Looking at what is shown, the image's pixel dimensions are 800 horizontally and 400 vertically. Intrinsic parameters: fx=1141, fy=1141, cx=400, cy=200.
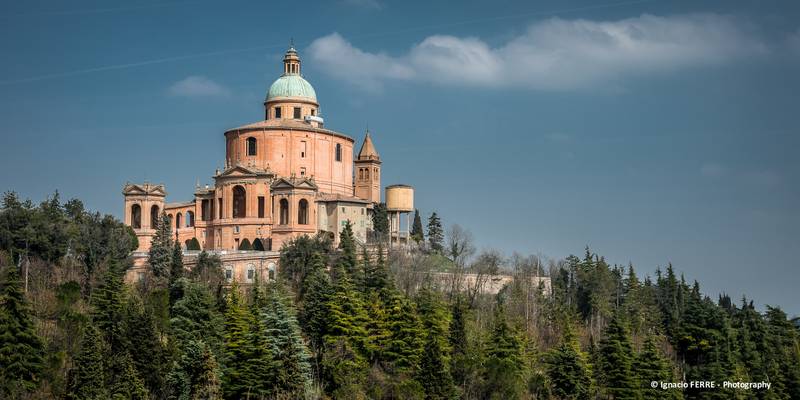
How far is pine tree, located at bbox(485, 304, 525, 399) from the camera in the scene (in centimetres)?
4812

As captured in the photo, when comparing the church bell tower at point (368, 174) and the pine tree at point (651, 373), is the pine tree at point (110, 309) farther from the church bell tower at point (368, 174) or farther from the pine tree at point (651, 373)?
the church bell tower at point (368, 174)

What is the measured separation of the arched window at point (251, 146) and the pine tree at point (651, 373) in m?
33.5

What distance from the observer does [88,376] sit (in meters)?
40.8

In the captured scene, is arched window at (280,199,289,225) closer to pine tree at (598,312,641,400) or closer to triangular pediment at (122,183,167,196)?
triangular pediment at (122,183,167,196)

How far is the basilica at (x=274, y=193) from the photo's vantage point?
2778 inches

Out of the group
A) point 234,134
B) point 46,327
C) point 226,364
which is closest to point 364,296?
point 226,364

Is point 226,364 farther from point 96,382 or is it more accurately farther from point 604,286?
point 604,286

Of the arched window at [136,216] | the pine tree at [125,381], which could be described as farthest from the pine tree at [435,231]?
the pine tree at [125,381]

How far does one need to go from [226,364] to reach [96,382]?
651 centimetres

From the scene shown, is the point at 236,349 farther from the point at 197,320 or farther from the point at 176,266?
the point at 176,266

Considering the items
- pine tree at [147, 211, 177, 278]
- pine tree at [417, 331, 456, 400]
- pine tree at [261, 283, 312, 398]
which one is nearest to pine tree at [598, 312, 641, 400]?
pine tree at [417, 331, 456, 400]

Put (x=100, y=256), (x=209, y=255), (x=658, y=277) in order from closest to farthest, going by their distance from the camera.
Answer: (x=100, y=256), (x=209, y=255), (x=658, y=277)

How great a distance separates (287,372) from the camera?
44000 mm

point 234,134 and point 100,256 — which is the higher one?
point 234,134
